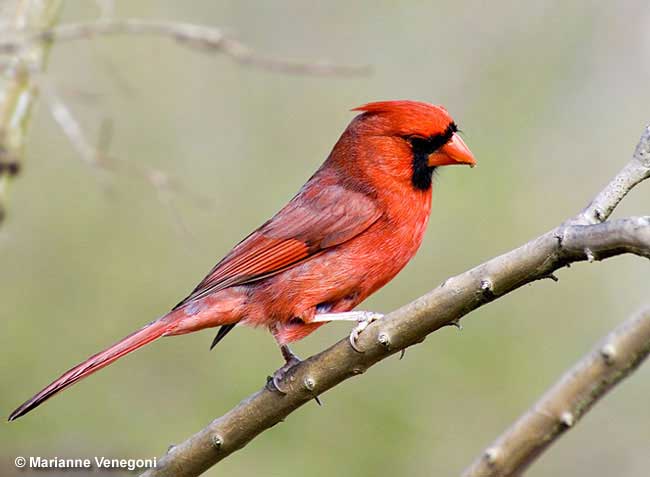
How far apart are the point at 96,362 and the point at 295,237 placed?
0.86 metres

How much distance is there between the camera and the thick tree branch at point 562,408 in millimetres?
2352

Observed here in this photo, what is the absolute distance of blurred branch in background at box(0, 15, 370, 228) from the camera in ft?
11.9

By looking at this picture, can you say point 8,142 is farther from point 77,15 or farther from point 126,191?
point 77,15

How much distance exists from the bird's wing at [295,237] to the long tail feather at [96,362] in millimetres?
186

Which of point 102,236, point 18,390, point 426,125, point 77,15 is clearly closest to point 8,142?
point 426,125

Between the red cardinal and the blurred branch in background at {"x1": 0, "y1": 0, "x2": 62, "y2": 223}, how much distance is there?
799 mm

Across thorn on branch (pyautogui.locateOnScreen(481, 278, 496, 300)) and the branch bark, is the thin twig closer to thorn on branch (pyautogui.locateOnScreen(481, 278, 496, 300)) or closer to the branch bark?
the branch bark

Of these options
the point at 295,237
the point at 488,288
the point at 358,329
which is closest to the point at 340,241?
the point at 295,237

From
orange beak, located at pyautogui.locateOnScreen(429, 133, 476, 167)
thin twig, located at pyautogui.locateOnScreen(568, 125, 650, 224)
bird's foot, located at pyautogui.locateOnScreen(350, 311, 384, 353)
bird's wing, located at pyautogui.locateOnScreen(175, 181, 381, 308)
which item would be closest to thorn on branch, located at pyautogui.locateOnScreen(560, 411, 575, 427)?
thin twig, located at pyautogui.locateOnScreen(568, 125, 650, 224)

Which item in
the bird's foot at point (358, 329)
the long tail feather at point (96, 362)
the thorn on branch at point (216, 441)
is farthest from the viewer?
the long tail feather at point (96, 362)

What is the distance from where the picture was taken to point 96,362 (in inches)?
127

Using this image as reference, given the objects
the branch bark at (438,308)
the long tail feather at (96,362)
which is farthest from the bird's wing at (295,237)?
the branch bark at (438,308)

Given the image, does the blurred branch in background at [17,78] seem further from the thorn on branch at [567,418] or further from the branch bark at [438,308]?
the thorn on branch at [567,418]

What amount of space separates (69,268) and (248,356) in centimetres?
132
